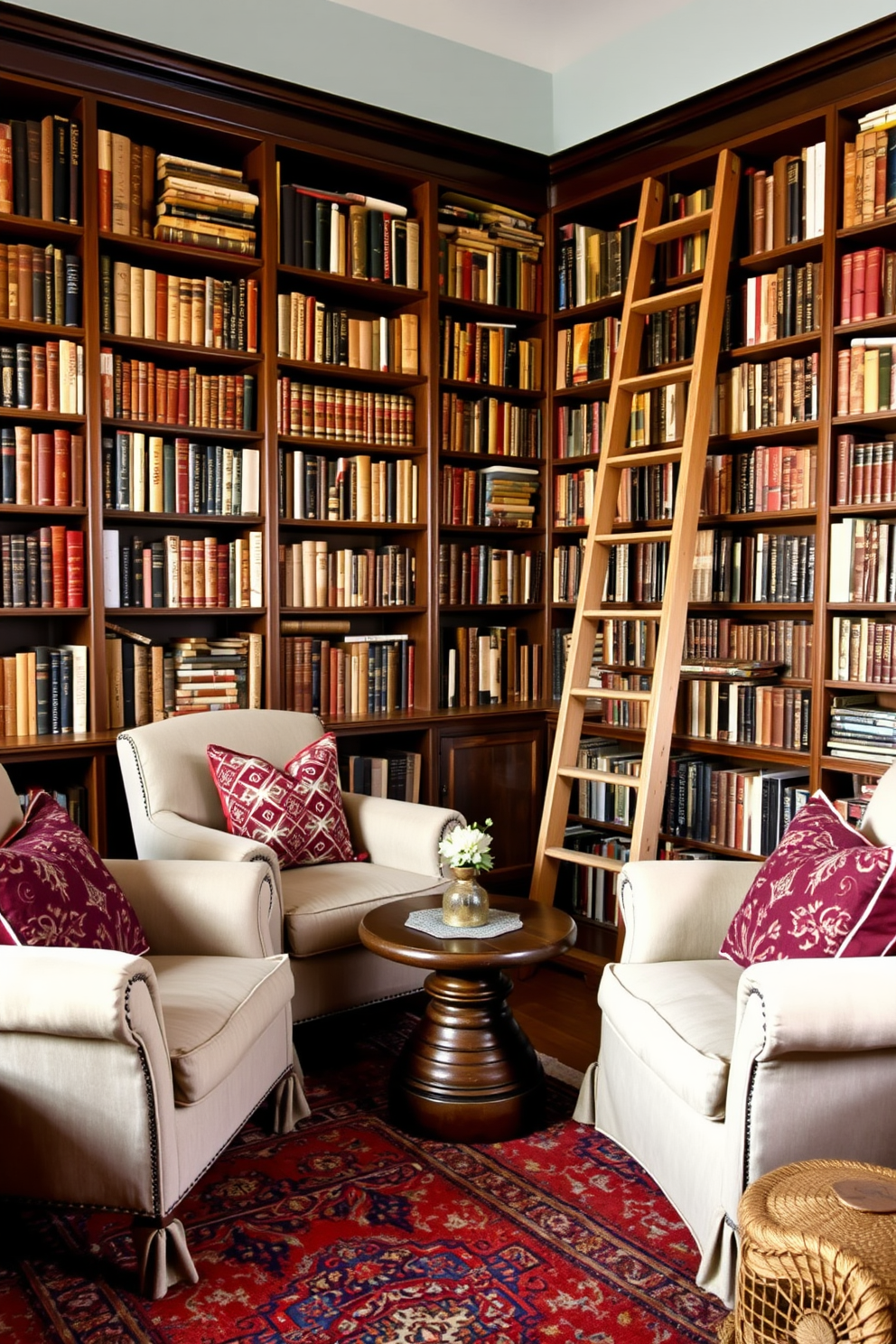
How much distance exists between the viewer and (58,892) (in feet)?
7.74

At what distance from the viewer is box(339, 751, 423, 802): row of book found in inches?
164

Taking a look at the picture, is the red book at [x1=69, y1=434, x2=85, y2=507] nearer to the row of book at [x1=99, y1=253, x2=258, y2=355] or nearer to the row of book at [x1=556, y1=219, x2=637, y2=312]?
the row of book at [x1=99, y1=253, x2=258, y2=355]

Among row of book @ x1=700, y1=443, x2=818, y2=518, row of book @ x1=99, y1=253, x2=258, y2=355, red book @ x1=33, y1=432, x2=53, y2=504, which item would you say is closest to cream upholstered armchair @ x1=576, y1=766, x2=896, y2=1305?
row of book @ x1=700, y1=443, x2=818, y2=518

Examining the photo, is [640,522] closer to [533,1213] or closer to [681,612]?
[681,612]

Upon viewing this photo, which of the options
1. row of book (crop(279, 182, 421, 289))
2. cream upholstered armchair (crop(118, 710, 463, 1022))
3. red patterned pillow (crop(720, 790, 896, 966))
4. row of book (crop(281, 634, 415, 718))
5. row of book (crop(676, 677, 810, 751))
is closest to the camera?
red patterned pillow (crop(720, 790, 896, 966))

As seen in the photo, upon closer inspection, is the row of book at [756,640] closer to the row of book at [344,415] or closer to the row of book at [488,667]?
the row of book at [488,667]

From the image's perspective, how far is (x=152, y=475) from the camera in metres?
3.73

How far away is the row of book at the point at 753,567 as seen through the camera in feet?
12.0

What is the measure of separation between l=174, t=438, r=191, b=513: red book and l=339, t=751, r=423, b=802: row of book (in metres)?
1.06

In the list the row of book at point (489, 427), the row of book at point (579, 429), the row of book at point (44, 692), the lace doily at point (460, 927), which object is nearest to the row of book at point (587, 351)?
the row of book at point (579, 429)

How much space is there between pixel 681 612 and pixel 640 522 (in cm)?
58

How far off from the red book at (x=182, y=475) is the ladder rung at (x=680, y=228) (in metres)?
1.72

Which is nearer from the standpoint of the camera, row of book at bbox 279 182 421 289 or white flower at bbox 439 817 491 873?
white flower at bbox 439 817 491 873

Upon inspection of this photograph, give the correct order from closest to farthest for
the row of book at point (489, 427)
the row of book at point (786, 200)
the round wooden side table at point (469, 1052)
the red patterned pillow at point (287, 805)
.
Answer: the round wooden side table at point (469, 1052) < the red patterned pillow at point (287, 805) < the row of book at point (786, 200) < the row of book at point (489, 427)
